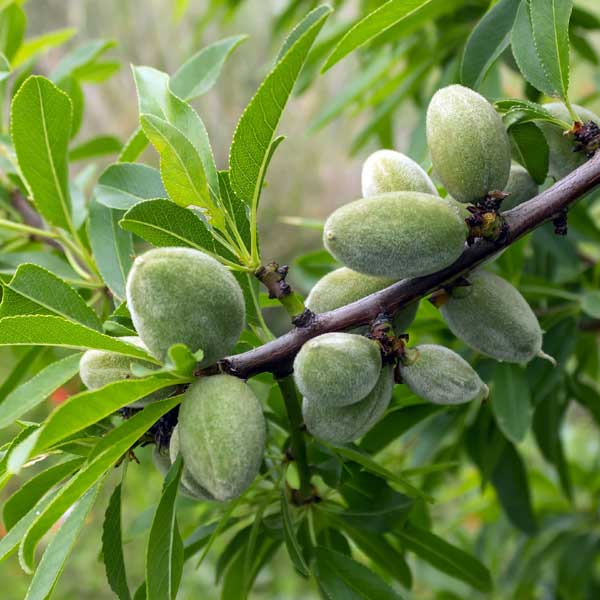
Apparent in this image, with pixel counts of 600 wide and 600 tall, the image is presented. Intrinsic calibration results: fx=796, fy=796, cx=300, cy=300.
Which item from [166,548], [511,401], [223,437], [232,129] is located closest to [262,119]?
[223,437]

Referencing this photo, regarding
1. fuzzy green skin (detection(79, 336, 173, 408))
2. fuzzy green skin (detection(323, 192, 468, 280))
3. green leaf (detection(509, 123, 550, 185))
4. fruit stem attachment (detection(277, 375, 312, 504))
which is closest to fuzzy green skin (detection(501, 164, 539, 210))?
green leaf (detection(509, 123, 550, 185))

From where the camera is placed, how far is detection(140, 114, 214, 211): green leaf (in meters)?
0.71

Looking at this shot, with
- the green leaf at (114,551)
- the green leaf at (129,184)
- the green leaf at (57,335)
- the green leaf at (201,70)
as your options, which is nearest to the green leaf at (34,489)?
the green leaf at (114,551)

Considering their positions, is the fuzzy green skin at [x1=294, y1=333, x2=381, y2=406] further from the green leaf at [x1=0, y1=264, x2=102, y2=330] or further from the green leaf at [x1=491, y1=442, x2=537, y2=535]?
the green leaf at [x1=491, y1=442, x2=537, y2=535]

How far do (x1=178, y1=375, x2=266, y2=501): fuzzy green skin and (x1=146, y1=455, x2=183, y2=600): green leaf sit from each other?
8cm

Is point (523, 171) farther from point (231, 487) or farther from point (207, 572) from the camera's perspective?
point (207, 572)

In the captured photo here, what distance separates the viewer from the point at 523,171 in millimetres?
816

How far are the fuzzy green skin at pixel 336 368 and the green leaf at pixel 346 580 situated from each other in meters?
0.30

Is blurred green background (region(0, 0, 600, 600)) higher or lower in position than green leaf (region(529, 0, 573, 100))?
lower

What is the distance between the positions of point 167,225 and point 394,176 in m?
0.22

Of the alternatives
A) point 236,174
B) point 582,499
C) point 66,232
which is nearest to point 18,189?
point 66,232

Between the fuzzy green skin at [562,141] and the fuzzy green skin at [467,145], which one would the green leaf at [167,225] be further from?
the fuzzy green skin at [562,141]

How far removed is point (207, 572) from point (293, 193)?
4.31m

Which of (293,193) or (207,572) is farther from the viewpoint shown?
(293,193)
